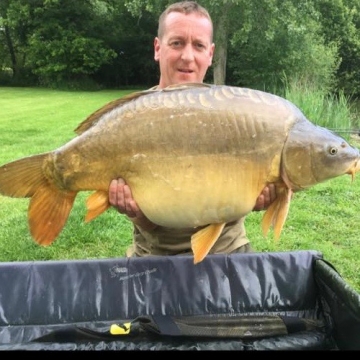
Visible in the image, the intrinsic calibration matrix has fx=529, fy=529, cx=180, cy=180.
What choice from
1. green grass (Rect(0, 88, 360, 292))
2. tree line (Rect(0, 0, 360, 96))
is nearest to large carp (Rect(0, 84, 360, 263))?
green grass (Rect(0, 88, 360, 292))

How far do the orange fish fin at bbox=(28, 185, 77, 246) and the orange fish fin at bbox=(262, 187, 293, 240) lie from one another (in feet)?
1.62

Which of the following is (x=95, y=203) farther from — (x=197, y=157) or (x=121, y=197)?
Answer: (x=197, y=157)

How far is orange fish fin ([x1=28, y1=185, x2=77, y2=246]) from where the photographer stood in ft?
4.25

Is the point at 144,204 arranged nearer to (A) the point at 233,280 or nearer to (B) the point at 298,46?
(A) the point at 233,280

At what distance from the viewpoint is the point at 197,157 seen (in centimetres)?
121

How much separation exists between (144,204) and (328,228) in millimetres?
1878

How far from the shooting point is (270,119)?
→ 1198 millimetres

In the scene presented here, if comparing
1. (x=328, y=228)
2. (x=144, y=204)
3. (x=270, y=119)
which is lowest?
(x=328, y=228)

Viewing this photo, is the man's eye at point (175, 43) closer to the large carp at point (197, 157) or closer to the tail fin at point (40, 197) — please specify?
the large carp at point (197, 157)

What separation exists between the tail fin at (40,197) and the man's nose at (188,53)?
519mm
